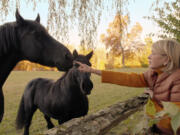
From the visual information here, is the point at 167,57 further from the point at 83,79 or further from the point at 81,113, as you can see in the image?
the point at 81,113

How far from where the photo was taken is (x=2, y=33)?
1.66 metres

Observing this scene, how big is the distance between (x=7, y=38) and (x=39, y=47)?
312 mm

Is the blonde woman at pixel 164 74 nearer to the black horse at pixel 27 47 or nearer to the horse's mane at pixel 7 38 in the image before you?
the black horse at pixel 27 47

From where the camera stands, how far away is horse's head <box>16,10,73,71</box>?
1729mm

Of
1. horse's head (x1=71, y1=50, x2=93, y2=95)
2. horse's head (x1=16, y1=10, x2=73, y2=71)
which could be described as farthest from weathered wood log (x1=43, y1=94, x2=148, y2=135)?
horse's head (x1=16, y1=10, x2=73, y2=71)

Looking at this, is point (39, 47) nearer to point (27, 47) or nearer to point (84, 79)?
point (27, 47)

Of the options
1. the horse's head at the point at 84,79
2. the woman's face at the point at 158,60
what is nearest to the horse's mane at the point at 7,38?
the horse's head at the point at 84,79

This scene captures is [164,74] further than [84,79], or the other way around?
[84,79]

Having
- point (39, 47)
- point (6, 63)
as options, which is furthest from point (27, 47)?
point (6, 63)

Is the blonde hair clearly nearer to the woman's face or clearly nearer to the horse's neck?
the woman's face

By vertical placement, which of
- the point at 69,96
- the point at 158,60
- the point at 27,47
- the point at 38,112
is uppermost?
the point at 27,47

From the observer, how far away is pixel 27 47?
1733 millimetres

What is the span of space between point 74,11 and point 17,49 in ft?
2.72

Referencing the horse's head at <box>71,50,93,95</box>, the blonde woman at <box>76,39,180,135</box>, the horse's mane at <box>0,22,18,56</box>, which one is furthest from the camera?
the horse's head at <box>71,50,93,95</box>
